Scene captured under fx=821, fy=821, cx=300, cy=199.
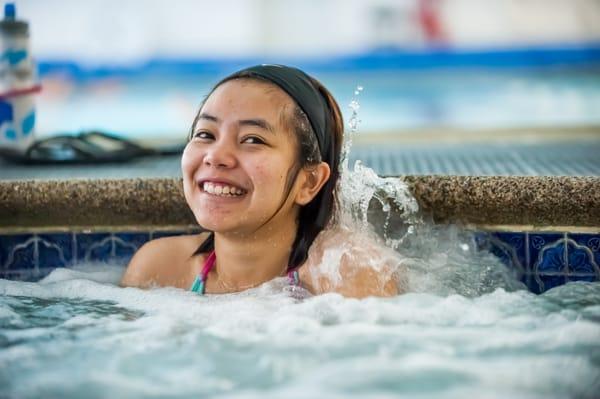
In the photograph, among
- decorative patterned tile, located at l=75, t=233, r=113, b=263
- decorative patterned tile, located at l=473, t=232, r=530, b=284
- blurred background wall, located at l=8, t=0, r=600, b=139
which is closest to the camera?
decorative patterned tile, located at l=473, t=232, r=530, b=284

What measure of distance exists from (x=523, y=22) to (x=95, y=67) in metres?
5.62

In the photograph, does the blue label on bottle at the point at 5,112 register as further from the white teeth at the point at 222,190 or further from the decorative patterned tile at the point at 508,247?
the decorative patterned tile at the point at 508,247

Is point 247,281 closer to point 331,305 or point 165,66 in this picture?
point 331,305

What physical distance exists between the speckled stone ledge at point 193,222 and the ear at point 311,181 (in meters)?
0.40

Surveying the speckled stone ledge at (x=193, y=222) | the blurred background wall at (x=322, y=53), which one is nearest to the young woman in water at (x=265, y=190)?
the speckled stone ledge at (x=193, y=222)

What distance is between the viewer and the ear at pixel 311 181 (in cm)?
267

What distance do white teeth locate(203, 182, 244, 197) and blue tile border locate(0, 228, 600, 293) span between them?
63 centimetres

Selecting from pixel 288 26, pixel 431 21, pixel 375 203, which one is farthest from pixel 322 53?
pixel 375 203

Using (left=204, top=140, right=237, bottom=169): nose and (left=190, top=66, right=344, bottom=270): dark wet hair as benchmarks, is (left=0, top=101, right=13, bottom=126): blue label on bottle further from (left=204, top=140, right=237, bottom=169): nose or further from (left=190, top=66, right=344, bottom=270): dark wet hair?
(left=204, top=140, right=237, bottom=169): nose

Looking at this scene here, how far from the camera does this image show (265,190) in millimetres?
2537

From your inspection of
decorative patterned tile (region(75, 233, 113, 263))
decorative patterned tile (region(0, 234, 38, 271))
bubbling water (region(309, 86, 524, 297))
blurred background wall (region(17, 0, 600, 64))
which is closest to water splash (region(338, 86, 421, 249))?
bubbling water (region(309, 86, 524, 297))

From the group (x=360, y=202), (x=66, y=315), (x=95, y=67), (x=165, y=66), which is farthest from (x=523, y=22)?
(x=66, y=315)

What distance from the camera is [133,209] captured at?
10.2 feet

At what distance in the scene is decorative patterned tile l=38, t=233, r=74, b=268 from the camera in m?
3.17
